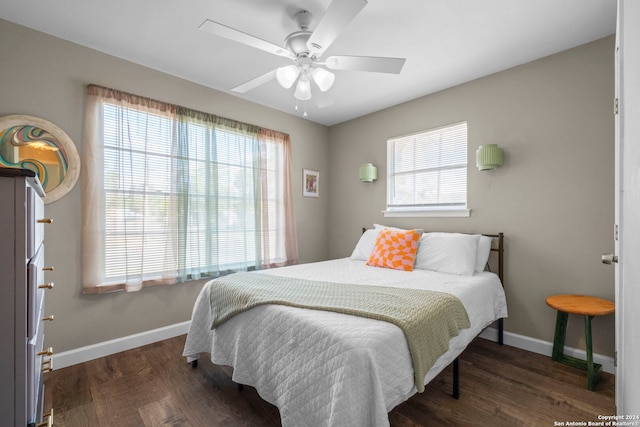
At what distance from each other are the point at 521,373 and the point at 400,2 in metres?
2.75

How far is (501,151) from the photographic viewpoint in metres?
2.70

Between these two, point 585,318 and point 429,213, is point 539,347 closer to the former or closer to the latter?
point 585,318

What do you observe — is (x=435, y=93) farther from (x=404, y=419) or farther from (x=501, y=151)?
(x=404, y=419)

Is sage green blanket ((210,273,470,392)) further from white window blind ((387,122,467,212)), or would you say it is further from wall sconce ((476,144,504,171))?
white window blind ((387,122,467,212))

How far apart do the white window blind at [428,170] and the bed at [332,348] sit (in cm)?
93

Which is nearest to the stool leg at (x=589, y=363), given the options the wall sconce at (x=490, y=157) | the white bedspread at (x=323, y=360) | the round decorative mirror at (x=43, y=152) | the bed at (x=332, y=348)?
the bed at (x=332, y=348)

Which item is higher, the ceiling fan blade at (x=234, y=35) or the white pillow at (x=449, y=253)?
the ceiling fan blade at (x=234, y=35)

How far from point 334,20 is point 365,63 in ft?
1.51

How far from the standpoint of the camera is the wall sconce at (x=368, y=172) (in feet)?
12.1

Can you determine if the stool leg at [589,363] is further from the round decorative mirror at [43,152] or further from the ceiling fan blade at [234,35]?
the round decorative mirror at [43,152]

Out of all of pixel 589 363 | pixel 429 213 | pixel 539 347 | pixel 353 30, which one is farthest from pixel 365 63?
pixel 539 347

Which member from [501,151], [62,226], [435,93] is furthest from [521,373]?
[62,226]

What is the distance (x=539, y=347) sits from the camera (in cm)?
254

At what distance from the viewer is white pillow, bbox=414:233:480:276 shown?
2.56 meters
